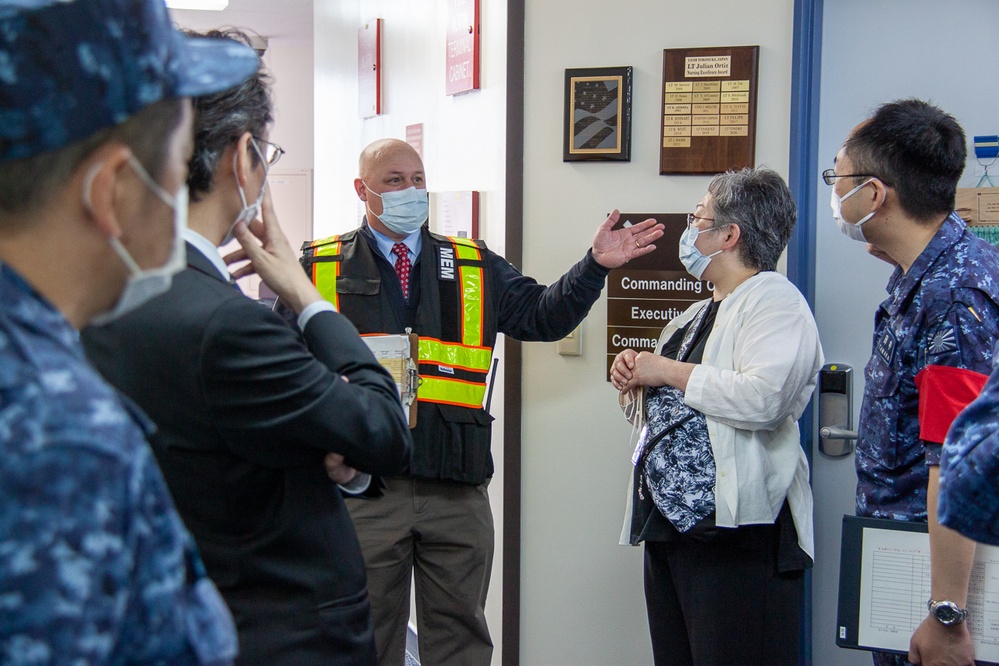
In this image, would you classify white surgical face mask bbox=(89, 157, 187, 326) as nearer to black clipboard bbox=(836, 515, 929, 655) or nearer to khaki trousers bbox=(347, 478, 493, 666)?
black clipboard bbox=(836, 515, 929, 655)

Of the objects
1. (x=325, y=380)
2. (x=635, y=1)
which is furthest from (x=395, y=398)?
(x=635, y=1)

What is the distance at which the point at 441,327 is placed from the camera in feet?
8.05

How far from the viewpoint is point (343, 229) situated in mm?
4535

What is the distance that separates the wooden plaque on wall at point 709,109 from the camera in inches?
101

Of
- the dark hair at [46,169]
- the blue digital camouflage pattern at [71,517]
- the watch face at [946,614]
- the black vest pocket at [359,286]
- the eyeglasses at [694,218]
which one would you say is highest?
the eyeglasses at [694,218]

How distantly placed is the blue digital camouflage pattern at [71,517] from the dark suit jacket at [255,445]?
492 mm

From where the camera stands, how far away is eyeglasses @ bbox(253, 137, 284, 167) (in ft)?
4.33

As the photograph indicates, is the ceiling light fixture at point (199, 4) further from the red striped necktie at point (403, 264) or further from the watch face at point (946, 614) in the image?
the watch face at point (946, 614)

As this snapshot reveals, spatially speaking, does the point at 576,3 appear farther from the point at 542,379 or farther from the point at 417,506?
the point at 417,506

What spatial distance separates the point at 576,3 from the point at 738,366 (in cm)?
125

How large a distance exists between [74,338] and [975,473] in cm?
85

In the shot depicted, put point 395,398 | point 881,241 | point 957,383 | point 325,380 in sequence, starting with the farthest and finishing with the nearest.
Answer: point 881,241 → point 957,383 → point 395,398 → point 325,380

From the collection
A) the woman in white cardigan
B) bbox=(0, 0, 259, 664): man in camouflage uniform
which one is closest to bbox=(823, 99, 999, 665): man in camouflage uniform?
the woman in white cardigan

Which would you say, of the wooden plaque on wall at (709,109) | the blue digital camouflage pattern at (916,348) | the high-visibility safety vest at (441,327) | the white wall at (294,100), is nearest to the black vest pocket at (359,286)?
the high-visibility safety vest at (441,327)
